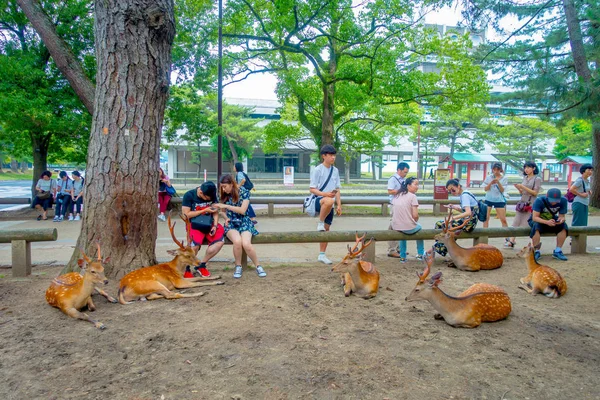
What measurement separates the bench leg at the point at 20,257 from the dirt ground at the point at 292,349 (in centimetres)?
63

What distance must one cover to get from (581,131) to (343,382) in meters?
37.5

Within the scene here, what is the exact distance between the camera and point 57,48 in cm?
685

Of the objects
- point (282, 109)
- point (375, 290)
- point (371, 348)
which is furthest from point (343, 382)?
point (282, 109)

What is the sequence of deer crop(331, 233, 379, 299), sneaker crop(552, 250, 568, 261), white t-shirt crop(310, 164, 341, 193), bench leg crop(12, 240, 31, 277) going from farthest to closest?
1. sneaker crop(552, 250, 568, 261)
2. white t-shirt crop(310, 164, 341, 193)
3. bench leg crop(12, 240, 31, 277)
4. deer crop(331, 233, 379, 299)

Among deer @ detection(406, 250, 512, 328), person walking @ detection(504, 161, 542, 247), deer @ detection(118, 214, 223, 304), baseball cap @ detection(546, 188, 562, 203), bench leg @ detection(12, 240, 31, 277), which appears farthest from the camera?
person walking @ detection(504, 161, 542, 247)

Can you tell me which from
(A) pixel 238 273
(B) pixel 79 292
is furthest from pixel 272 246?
(B) pixel 79 292

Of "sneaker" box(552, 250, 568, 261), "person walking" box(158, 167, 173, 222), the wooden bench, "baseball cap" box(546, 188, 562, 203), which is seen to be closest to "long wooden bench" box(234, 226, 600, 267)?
"sneaker" box(552, 250, 568, 261)

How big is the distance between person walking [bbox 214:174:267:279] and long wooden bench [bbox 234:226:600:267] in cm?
25

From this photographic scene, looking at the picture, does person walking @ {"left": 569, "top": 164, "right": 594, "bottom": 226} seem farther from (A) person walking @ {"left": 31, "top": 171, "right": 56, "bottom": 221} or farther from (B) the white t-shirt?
(A) person walking @ {"left": 31, "top": 171, "right": 56, "bottom": 221}

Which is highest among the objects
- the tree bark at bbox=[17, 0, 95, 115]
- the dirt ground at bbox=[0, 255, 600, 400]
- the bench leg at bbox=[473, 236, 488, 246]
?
the tree bark at bbox=[17, 0, 95, 115]

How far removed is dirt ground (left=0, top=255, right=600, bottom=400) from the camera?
9.57ft

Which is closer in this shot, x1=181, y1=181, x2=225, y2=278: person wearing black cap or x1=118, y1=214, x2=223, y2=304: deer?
x1=118, y1=214, x2=223, y2=304: deer

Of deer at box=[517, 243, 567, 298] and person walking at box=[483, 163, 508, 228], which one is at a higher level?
person walking at box=[483, 163, 508, 228]

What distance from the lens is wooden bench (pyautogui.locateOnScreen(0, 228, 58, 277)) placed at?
5660mm
